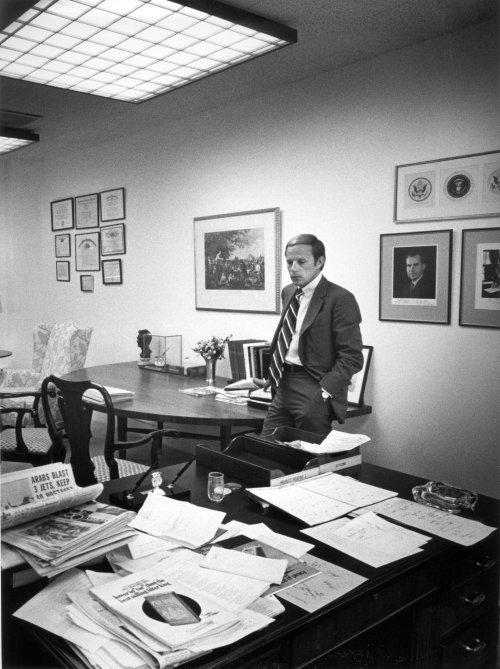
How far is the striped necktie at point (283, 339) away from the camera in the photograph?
3.02 meters

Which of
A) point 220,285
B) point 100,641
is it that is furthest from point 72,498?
point 220,285

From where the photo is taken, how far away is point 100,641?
1080mm

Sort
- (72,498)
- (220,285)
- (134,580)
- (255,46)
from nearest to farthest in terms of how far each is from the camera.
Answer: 1. (134,580)
2. (72,498)
3. (255,46)
4. (220,285)

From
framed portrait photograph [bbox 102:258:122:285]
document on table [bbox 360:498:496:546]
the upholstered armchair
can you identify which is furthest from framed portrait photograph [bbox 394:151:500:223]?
framed portrait photograph [bbox 102:258:122:285]

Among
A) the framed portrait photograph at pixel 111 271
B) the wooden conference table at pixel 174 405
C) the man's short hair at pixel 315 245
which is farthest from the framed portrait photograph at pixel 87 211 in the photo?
the man's short hair at pixel 315 245

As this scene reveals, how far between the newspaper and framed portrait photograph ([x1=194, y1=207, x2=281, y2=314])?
2.83m

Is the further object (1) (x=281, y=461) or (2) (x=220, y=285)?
(2) (x=220, y=285)

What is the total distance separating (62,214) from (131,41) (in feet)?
12.4

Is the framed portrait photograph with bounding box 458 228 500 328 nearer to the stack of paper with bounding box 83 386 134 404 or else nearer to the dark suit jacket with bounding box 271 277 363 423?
the dark suit jacket with bounding box 271 277 363 423

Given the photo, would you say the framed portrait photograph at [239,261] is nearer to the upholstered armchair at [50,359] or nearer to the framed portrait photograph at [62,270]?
the upholstered armchair at [50,359]

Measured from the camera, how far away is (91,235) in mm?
6105

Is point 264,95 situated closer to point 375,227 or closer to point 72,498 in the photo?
point 375,227

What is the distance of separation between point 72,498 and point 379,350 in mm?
2441

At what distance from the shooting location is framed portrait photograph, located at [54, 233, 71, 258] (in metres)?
6.51
